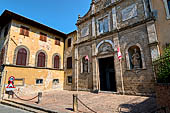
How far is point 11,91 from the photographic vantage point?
9.24m

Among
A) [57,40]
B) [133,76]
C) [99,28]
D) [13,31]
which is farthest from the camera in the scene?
[57,40]

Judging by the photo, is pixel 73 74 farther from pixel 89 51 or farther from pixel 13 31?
pixel 13 31

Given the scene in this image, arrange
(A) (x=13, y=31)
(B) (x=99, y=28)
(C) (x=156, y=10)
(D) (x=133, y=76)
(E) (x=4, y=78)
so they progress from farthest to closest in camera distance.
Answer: (B) (x=99, y=28), (A) (x=13, y=31), (E) (x=4, y=78), (D) (x=133, y=76), (C) (x=156, y=10)

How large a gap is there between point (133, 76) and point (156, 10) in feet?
18.8

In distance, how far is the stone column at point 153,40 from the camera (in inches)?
316

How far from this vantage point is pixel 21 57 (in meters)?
11.5

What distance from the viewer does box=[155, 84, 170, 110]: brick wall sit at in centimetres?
400

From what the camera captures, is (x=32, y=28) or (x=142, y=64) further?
(x=32, y=28)

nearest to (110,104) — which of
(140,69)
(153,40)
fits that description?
(140,69)

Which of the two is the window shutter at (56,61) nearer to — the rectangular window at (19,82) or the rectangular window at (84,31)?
the rectangular window at (19,82)

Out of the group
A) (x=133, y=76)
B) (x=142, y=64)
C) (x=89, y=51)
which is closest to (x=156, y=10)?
(x=142, y=64)

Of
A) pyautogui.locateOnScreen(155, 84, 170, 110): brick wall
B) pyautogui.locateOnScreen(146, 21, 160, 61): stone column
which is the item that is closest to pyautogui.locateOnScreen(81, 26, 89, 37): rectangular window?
pyautogui.locateOnScreen(146, 21, 160, 61): stone column

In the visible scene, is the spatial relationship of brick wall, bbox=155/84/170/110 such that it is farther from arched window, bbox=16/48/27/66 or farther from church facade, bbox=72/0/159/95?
arched window, bbox=16/48/27/66

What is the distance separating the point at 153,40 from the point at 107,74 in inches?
261
